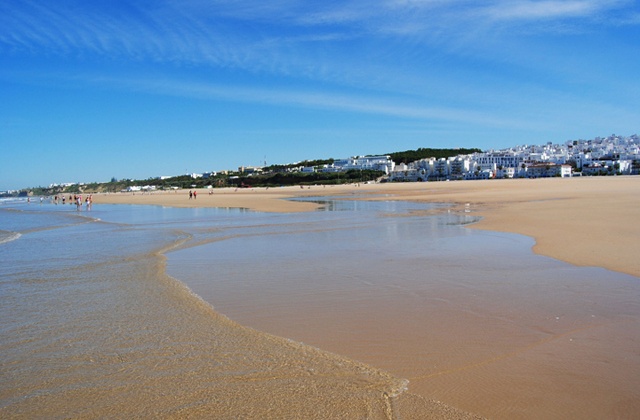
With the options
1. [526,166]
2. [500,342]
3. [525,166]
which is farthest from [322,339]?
[525,166]

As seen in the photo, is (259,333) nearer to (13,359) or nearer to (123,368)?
(123,368)

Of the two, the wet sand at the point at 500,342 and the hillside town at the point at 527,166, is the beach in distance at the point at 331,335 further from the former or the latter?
the hillside town at the point at 527,166

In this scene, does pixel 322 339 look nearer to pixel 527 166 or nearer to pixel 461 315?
pixel 461 315

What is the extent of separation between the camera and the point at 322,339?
456cm

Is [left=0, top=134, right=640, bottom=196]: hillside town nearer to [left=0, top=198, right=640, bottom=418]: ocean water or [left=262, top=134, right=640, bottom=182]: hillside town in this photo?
[left=262, top=134, right=640, bottom=182]: hillside town

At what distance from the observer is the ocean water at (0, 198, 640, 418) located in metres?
3.29

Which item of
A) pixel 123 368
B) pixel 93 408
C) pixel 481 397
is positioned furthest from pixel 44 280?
pixel 481 397

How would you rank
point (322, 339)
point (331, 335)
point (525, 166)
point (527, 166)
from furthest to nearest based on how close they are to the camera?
point (525, 166) → point (527, 166) → point (331, 335) → point (322, 339)

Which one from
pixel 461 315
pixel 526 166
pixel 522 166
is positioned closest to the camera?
pixel 461 315

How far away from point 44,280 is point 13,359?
4.12 metres

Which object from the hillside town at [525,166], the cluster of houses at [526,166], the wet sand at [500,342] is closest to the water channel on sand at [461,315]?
the wet sand at [500,342]

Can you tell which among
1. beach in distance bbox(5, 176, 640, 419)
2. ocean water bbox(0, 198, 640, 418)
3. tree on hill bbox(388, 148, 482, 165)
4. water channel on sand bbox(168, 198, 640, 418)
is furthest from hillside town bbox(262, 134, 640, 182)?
ocean water bbox(0, 198, 640, 418)

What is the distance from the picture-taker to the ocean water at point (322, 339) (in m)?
3.29

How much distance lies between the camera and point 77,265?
30.8 ft
